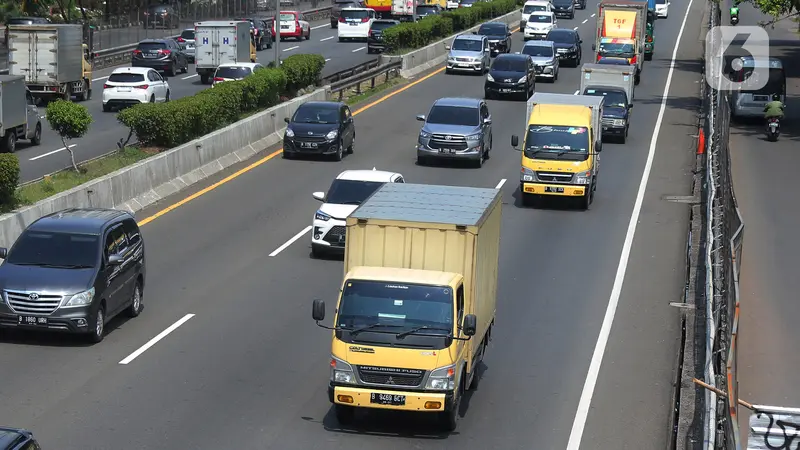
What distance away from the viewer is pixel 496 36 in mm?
64250

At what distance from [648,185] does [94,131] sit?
1718cm

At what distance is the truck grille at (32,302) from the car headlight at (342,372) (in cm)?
528

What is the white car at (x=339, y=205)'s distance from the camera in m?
24.9

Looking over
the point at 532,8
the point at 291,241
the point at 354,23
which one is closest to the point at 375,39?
the point at 354,23

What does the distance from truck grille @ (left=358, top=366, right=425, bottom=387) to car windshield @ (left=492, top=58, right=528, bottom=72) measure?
35.7 metres

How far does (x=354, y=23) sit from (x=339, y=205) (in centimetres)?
4977

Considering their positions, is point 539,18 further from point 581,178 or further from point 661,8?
point 581,178

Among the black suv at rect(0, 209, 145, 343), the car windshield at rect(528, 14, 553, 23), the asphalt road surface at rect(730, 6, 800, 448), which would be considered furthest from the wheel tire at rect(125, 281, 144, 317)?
the car windshield at rect(528, 14, 553, 23)

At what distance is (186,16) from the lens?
84.4 metres

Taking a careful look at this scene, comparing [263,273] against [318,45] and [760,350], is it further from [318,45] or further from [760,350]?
[318,45]

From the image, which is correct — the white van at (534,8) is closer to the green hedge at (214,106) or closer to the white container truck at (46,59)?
the green hedge at (214,106)

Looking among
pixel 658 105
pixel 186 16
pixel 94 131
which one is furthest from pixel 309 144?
pixel 186 16

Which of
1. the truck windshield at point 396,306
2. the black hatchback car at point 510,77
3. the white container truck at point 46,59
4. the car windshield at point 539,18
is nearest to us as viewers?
the truck windshield at point 396,306

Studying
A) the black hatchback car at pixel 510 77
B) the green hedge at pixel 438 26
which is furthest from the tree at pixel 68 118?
the green hedge at pixel 438 26
